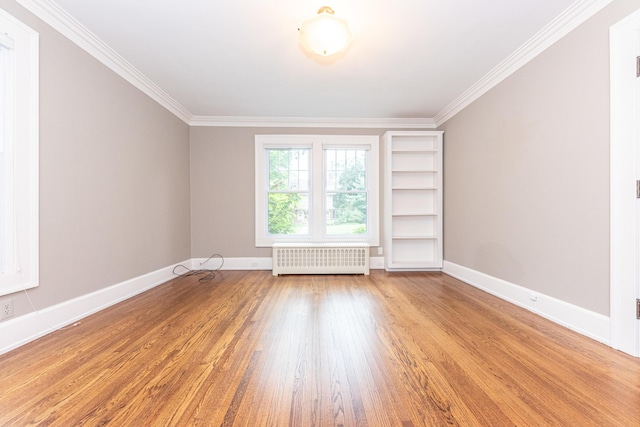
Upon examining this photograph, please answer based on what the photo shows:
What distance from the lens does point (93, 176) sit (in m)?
2.54

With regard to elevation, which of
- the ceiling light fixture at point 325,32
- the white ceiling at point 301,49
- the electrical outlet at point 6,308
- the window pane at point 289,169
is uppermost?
the white ceiling at point 301,49

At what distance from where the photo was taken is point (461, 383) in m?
1.47

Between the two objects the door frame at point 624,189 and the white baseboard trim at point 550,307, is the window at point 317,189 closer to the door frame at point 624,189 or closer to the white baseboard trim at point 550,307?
the white baseboard trim at point 550,307

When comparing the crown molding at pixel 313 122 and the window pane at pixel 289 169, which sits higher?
the crown molding at pixel 313 122

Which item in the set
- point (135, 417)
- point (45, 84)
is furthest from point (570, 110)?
point (45, 84)

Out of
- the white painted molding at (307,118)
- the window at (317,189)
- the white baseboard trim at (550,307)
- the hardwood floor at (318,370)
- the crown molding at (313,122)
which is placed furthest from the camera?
the window at (317,189)

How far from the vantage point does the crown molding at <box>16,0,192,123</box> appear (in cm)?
204

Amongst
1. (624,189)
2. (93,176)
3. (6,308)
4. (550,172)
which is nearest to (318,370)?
(6,308)

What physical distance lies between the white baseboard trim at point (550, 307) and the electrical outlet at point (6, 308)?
3929 mm

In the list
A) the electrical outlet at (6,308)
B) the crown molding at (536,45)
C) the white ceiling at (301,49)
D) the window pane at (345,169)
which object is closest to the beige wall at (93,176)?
the electrical outlet at (6,308)

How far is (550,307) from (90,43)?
449cm

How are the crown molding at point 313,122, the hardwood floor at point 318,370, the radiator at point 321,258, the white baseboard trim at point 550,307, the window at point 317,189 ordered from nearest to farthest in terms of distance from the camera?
the hardwood floor at point 318,370 < the white baseboard trim at point 550,307 < the radiator at point 321,258 < the crown molding at point 313,122 < the window at point 317,189

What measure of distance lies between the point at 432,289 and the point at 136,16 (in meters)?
3.83

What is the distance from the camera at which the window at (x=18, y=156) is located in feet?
6.09
